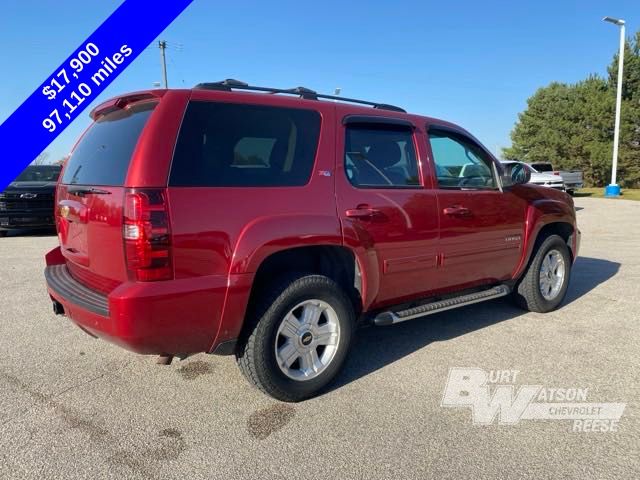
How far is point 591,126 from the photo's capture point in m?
36.0

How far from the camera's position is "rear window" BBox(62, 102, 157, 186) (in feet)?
8.95

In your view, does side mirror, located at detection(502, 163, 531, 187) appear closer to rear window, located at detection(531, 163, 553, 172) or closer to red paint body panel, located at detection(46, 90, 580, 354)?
red paint body panel, located at detection(46, 90, 580, 354)

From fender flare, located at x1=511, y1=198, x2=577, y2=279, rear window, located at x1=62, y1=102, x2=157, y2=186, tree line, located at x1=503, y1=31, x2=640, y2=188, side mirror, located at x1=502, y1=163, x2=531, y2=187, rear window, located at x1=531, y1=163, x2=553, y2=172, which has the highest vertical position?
tree line, located at x1=503, y1=31, x2=640, y2=188

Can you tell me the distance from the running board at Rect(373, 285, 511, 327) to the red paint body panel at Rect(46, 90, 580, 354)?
0.11 meters

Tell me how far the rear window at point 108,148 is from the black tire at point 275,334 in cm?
111

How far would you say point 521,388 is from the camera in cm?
329

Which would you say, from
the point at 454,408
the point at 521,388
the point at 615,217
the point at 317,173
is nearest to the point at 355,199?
the point at 317,173

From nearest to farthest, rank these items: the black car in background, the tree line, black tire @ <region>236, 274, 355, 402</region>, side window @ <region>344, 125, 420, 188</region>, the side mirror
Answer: black tire @ <region>236, 274, 355, 402</region> < side window @ <region>344, 125, 420, 188</region> < the side mirror < the black car in background < the tree line

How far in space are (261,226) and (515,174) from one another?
280cm

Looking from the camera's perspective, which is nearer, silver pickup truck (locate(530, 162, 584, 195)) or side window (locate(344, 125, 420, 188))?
side window (locate(344, 125, 420, 188))

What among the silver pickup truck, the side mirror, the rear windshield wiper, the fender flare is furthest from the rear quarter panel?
the silver pickup truck

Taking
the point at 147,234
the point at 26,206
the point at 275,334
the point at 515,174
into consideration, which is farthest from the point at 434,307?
the point at 26,206

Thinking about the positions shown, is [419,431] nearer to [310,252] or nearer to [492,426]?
[492,426]

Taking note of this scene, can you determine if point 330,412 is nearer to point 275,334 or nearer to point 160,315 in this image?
point 275,334
